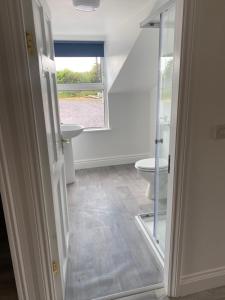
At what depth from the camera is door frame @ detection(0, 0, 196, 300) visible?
0.99 m

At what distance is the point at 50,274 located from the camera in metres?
1.33

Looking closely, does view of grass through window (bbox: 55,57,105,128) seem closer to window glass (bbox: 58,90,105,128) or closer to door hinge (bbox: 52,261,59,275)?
window glass (bbox: 58,90,105,128)

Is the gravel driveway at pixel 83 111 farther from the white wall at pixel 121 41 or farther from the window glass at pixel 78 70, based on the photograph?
the white wall at pixel 121 41

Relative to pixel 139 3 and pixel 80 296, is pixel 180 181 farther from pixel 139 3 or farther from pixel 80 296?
pixel 139 3

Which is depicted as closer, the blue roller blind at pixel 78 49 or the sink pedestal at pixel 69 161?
the sink pedestal at pixel 69 161

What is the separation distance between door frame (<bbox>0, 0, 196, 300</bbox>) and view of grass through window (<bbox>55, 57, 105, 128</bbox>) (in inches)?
103

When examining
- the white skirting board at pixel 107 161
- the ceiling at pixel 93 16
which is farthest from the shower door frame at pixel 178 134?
the white skirting board at pixel 107 161

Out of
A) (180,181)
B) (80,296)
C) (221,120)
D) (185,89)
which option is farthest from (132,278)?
(185,89)

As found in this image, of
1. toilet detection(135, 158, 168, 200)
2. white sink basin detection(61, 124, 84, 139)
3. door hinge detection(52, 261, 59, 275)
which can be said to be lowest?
door hinge detection(52, 261, 59, 275)

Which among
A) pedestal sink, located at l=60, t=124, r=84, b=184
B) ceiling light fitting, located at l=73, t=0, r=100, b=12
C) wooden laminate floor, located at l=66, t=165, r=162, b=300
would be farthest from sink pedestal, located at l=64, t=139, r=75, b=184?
ceiling light fitting, located at l=73, t=0, r=100, b=12

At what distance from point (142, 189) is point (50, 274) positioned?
196 centimetres

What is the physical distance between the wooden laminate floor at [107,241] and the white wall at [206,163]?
0.39 metres

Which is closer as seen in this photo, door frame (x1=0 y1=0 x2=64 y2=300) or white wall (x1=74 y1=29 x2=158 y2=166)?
door frame (x1=0 y1=0 x2=64 y2=300)

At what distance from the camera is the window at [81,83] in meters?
3.45
